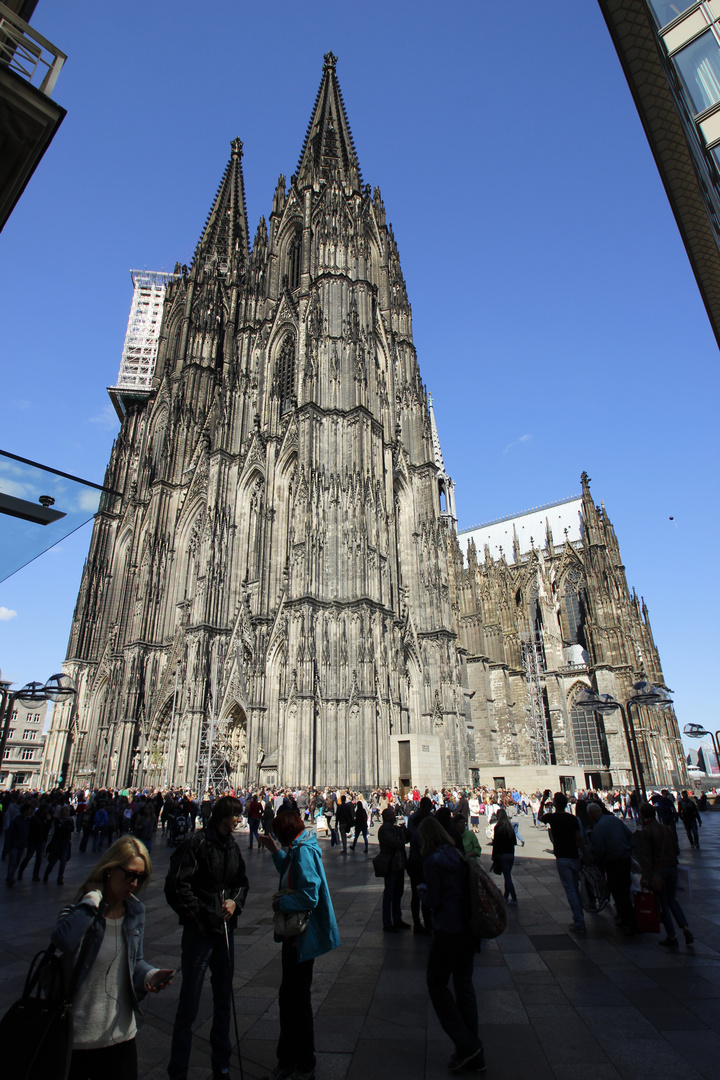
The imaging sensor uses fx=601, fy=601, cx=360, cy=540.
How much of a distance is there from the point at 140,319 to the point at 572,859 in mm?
59859

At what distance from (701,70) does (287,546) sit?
23.9 metres

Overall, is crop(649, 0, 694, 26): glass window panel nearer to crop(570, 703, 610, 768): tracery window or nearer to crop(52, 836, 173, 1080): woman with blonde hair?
crop(52, 836, 173, 1080): woman with blonde hair

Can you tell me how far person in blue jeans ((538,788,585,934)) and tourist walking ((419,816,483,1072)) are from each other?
3.47 m

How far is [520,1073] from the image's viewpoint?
11.2 feet

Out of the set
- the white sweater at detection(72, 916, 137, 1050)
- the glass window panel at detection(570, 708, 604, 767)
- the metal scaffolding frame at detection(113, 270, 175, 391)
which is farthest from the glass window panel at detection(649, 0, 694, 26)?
the metal scaffolding frame at detection(113, 270, 175, 391)

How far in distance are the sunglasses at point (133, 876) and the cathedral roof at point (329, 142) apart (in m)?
43.2

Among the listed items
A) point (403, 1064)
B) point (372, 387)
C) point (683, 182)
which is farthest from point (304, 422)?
point (403, 1064)

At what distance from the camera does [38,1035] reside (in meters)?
2.01

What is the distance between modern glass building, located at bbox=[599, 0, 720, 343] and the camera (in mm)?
9180

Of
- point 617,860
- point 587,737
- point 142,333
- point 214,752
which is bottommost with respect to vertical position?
point 617,860

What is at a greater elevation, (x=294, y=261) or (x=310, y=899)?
(x=294, y=261)

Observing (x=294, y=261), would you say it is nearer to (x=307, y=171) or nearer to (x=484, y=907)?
(x=307, y=171)

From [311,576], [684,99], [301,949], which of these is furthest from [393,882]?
[311,576]

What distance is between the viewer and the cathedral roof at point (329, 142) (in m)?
39.8
